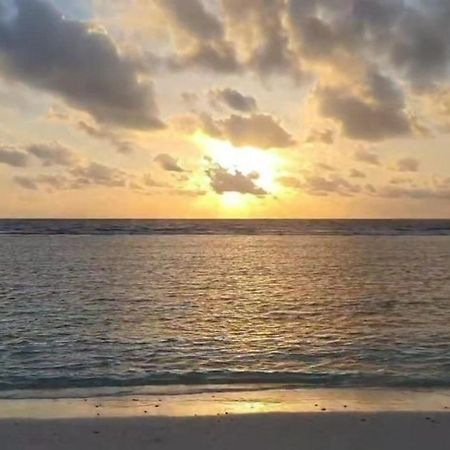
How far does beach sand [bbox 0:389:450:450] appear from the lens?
1074 centimetres

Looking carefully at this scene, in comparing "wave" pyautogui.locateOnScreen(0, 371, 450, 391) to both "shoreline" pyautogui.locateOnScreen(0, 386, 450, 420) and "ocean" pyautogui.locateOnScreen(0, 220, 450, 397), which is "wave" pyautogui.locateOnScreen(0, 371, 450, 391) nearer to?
"ocean" pyautogui.locateOnScreen(0, 220, 450, 397)

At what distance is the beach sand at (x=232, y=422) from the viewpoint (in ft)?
35.2

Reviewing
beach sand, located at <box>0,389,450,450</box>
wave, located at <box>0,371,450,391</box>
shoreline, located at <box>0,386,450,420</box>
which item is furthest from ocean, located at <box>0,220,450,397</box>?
beach sand, located at <box>0,389,450,450</box>

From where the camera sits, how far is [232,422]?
11.8m

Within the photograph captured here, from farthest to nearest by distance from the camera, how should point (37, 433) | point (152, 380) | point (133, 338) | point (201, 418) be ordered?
point (133, 338) < point (152, 380) < point (201, 418) < point (37, 433)

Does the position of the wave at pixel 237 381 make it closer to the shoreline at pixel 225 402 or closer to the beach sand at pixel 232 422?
the shoreline at pixel 225 402

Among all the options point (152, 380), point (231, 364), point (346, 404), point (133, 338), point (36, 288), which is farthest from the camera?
point (36, 288)

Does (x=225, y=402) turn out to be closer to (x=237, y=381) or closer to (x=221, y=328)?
(x=237, y=381)

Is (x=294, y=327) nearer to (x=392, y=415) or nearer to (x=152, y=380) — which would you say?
(x=152, y=380)

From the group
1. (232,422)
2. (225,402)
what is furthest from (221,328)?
(232,422)

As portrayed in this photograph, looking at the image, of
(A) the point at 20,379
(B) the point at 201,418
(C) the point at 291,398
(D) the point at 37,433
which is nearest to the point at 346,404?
(C) the point at 291,398

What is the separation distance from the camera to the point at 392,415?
12.4m

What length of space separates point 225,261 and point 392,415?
47.2m

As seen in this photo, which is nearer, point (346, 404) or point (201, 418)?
point (201, 418)
